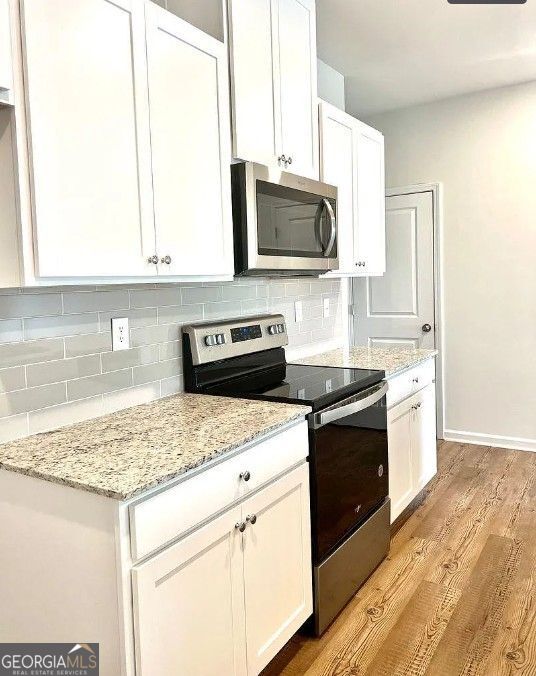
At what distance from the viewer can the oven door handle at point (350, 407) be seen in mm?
1982

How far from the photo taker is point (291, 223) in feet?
7.71

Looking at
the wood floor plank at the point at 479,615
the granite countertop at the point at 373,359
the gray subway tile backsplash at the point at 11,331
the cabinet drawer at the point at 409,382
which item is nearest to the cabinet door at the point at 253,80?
the gray subway tile backsplash at the point at 11,331

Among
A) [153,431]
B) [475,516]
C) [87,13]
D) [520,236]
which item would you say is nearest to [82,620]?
[153,431]

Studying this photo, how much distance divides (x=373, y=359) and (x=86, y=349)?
1.62m

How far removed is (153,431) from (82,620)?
539 millimetres

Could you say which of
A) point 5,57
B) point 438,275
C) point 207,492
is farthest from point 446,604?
point 438,275

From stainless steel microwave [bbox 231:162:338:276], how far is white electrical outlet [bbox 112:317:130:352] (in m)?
0.48

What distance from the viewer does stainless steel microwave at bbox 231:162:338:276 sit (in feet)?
6.88

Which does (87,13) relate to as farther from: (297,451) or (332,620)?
(332,620)

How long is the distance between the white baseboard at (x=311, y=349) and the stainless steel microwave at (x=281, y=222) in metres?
0.52

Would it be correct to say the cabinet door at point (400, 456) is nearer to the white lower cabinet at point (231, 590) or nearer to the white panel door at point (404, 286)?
the white lower cabinet at point (231, 590)

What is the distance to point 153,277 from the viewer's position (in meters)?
1.76

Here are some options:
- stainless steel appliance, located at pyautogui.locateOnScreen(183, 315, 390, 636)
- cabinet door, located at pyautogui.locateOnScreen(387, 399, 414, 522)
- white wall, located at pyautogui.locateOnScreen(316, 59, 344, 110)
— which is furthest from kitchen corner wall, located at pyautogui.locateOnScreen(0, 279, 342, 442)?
white wall, located at pyautogui.locateOnScreen(316, 59, 344, 110)

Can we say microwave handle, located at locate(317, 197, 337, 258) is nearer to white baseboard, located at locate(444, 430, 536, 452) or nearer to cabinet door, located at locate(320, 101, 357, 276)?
cabinet door, located at locate(320, 101, 357, 276)
